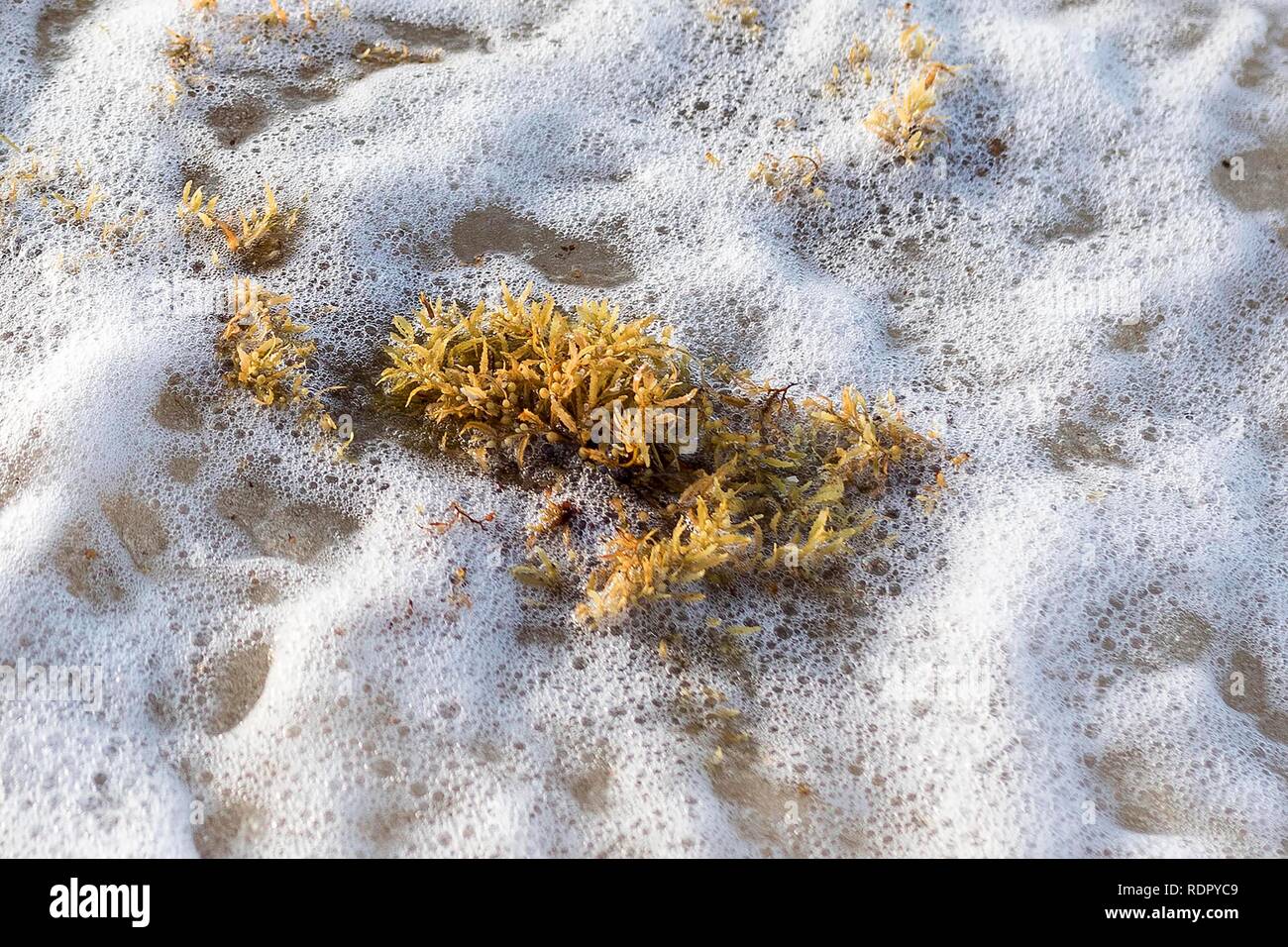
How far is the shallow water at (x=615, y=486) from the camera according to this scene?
2.55 metres

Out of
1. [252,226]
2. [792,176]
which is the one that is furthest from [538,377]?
[792,176]

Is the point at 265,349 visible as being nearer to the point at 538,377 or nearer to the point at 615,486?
the point at 538,377

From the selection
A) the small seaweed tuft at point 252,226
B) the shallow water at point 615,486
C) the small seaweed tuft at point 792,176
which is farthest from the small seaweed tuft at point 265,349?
the small seaweed tuft at point 792,176

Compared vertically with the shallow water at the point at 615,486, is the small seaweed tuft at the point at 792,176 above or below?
above

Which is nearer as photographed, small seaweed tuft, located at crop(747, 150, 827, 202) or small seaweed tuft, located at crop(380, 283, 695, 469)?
small seaweed tuft, located at crop(380, 283, 695, 469)

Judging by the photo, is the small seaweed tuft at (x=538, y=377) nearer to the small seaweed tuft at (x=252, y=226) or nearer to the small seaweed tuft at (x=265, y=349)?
the small seaweed tuft at (x=265, y=349)

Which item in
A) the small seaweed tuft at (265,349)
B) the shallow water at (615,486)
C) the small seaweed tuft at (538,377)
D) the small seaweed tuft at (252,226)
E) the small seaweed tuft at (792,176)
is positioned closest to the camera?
the shallow water at (615,486)

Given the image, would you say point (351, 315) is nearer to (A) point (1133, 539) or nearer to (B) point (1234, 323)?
(A) point (1133, 539)

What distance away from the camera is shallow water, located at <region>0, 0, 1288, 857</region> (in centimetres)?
255

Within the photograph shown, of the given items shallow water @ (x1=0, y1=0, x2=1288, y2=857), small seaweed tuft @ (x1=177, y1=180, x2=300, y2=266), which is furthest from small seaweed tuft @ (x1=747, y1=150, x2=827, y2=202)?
small seaweed tuft @ (x1=177, y1=180, x2=300, y2=266)

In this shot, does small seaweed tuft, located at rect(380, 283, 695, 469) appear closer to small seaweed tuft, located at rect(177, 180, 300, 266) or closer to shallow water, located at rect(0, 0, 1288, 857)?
shallow water, located at rect(0, 0, 1288, 857)

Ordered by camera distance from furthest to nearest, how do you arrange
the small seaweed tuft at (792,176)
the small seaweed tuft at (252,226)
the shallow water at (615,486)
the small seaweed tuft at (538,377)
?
the small seaweed tuft at (792,176) < the small seaweed tuft at (252,226) < the small seaweed tuft at (538,377) < the shallow water at (615,486)
